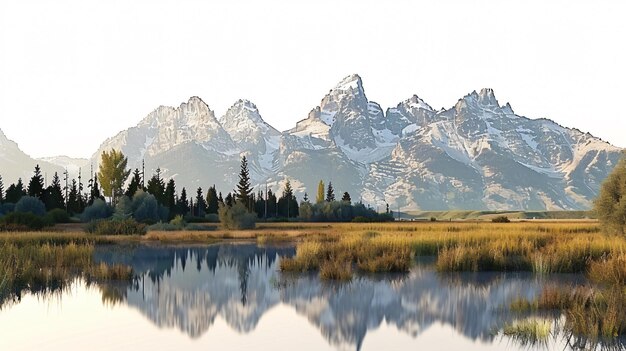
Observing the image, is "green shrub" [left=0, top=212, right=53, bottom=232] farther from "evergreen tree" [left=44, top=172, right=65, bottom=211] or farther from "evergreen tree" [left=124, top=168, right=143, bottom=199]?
"evergreen tree" [left=124, top=168, right=143, bottom=199]

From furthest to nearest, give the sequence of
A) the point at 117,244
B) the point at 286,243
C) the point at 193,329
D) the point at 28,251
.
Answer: the point at 286,243
the point at 117,244
the point at 28,251
the point at 193,329

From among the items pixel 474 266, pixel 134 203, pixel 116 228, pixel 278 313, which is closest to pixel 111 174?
pixel 134 203

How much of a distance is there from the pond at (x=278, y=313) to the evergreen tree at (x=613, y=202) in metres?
Answer: 15.5

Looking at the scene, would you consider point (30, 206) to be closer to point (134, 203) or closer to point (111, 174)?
point (134, 203)

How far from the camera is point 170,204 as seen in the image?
11344 cm

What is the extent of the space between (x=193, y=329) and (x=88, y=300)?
19.7 feet

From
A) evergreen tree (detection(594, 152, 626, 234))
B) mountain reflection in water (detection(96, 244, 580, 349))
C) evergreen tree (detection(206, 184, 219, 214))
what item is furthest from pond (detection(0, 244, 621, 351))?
evergreen tree (detection(206, 184, 219, 214))

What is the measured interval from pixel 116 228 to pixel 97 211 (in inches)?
1005

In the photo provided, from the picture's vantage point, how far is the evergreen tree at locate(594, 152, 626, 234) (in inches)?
1684

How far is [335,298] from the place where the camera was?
79.5ft

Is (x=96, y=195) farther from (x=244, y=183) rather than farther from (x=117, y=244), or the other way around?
(x=117, y=244)

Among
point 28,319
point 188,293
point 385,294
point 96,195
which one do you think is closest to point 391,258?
point 385,294

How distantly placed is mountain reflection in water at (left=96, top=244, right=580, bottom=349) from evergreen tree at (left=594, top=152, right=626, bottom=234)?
15436mm

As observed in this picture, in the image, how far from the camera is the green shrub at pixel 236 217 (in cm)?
7988
